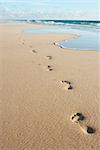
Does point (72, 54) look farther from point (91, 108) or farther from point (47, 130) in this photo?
point (47, 130)

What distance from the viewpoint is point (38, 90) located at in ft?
36.0

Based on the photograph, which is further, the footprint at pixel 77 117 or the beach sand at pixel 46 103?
the footprint at pixel 77 117

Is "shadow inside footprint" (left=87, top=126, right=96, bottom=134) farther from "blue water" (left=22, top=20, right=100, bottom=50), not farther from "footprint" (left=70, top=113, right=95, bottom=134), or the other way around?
"blue water" (left=22, top=20, right=100, bottom=50)

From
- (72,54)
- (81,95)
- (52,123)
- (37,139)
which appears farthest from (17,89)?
(72,54)

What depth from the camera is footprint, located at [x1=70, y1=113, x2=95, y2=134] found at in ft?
25.9

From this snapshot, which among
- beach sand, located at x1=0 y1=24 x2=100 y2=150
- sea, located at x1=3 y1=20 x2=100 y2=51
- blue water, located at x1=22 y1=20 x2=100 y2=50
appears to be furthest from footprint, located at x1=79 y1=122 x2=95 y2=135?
blue water, located at x1=22 y1=20 x2=100 y2=50

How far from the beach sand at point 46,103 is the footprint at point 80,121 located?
0.11 metres

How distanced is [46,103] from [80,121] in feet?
5.35

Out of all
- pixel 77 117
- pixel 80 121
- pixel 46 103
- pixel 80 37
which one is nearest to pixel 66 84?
pixel 46 103

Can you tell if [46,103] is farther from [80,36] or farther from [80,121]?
[80,36]

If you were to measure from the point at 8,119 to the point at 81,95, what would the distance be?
3187 millimetres

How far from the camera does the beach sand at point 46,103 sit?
24.2ft

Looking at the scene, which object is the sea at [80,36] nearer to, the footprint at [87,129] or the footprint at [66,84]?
the footprint at [66,84]

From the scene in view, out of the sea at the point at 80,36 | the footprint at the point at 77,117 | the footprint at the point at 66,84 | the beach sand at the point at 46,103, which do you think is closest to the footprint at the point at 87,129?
the beach sand at the point at 46,103
